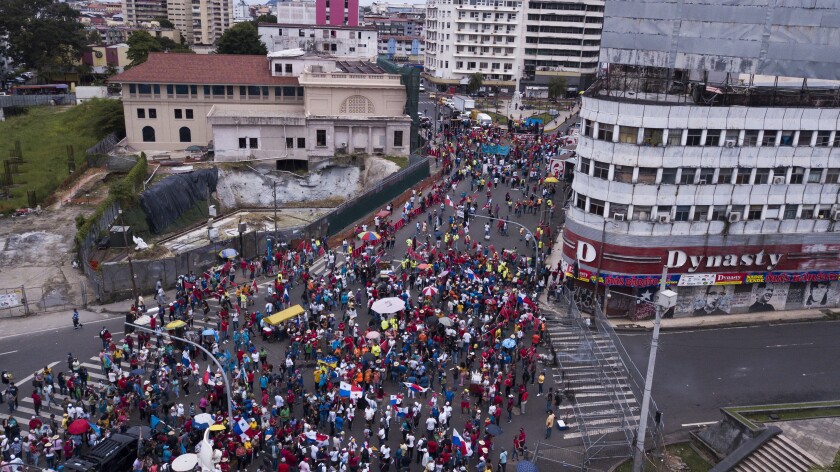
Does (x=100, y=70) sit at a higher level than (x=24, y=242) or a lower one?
higher

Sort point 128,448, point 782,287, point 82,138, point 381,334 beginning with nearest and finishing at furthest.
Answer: point 128,448
point 381,334
point 782,287
point 82,138

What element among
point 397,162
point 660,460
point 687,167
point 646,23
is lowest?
point 660,460

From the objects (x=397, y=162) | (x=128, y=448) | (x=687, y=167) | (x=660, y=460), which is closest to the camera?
(x=128, y=448)

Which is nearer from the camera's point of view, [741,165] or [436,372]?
[436,372]

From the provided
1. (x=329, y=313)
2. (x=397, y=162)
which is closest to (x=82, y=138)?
(x=397, y=162)

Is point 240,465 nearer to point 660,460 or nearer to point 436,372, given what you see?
point 436,372

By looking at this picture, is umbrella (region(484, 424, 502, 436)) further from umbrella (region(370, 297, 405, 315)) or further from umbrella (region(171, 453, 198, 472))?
umbrella (region(171, 453, 198, 472))
